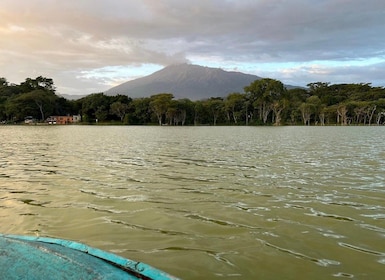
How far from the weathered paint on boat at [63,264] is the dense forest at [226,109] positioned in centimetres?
8866

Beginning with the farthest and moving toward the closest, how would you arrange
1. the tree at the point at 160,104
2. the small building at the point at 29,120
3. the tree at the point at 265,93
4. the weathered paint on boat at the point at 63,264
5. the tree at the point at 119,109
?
the small building at the point at 29,120, the tree at the point at 119,109, the tree at the point at 265,93, the tree at the point at 160,104, the weathered paint on boat at the point at 63,264

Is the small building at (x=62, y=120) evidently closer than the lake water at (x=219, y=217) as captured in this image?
No

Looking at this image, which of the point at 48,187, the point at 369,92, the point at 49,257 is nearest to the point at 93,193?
the point at 48,187

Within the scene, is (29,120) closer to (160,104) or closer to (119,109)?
(119,109)

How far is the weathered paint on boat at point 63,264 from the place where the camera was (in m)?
2.42

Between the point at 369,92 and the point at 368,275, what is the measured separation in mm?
115299

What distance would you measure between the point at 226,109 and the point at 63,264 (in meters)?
96.0

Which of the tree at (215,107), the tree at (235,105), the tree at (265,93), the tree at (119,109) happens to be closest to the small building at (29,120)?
the tree at (119,109)

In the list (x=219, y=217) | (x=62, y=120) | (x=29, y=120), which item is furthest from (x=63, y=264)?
(x=62, y=120)

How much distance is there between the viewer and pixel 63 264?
8.39 ft

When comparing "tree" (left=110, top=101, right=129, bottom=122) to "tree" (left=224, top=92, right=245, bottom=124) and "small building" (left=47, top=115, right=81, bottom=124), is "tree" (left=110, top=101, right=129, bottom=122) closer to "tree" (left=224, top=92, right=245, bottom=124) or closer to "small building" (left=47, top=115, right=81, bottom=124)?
"small building" (left=47, top=115, right=81, bottom=124)

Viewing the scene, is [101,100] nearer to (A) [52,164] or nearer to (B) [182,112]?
(B) [182,112]

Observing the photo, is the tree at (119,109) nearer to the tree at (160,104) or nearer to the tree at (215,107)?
the tree at (160,104)

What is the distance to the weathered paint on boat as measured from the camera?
2424mm
